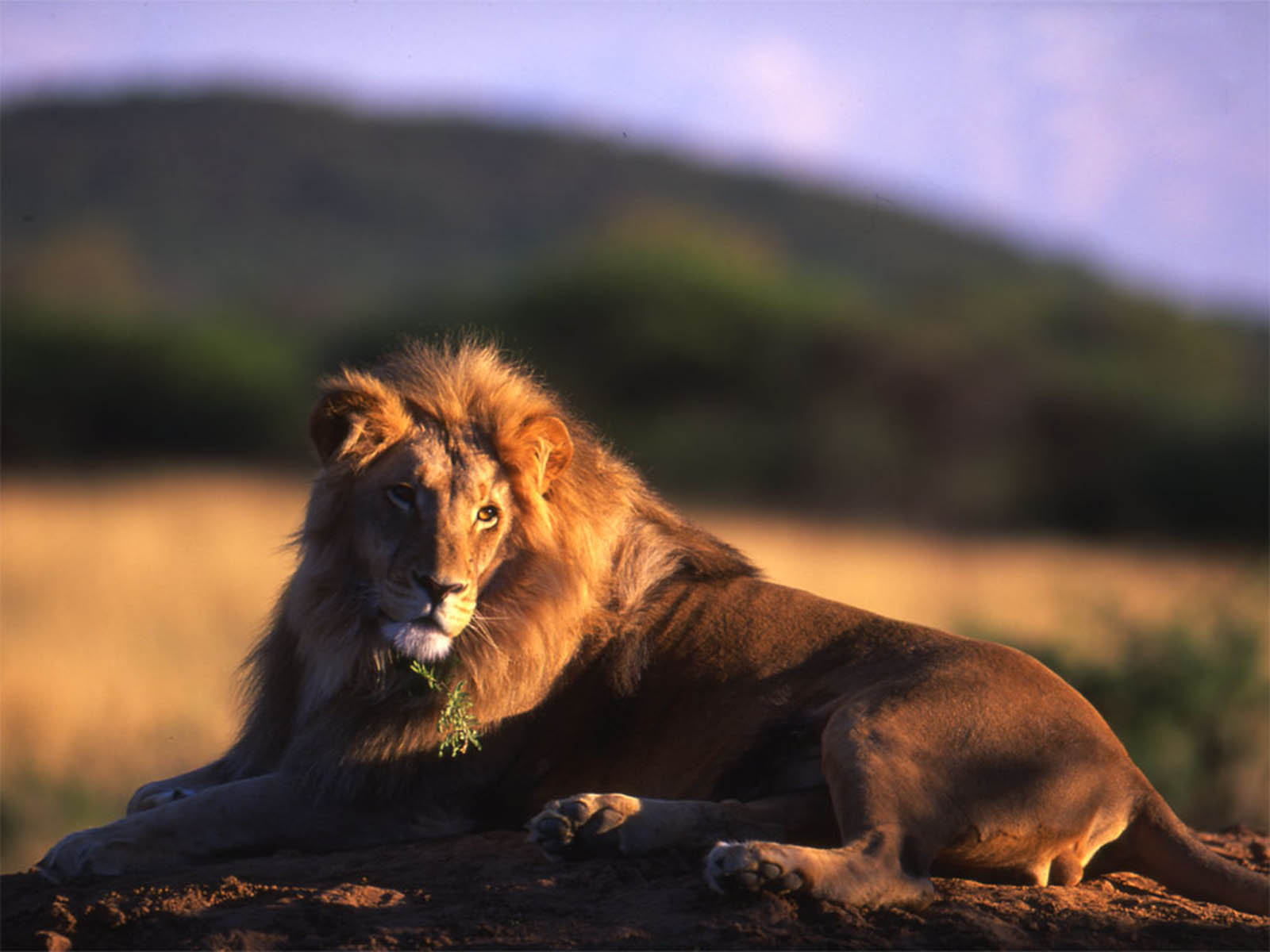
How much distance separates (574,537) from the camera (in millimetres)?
4879

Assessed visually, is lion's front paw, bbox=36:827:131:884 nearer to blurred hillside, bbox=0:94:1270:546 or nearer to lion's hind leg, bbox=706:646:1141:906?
lion's hind leg, bbox=706:646:1141:906

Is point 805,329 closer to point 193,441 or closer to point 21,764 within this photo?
point 193,441

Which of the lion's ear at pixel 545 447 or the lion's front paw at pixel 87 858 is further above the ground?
the lion's ear at pixel 545 447

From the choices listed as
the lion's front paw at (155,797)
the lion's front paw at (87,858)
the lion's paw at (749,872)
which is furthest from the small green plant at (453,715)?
the lion's paw at (749,872)

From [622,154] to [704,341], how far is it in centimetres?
3651

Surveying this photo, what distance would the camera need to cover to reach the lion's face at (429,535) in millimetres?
4418

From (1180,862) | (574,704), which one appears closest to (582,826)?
(574,704)

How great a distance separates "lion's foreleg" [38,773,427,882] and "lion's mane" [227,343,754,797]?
0.31 feet

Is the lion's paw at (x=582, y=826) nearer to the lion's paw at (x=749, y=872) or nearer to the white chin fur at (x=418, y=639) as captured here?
the lion's paw at (x=749, y=872)

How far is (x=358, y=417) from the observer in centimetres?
466

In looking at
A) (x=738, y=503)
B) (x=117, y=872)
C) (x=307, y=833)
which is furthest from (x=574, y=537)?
(x=738, y=503)

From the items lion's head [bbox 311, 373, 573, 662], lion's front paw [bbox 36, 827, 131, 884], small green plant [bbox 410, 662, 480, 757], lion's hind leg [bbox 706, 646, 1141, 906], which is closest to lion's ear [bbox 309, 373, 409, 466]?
lion's head [bbox 311, 373, 573, 662]

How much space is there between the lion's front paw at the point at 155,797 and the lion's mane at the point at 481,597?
216 millimetres

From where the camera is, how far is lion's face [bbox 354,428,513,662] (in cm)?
442
